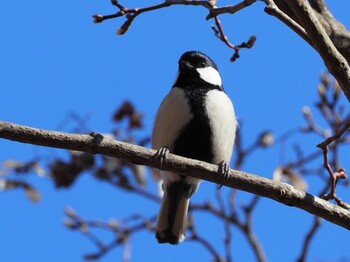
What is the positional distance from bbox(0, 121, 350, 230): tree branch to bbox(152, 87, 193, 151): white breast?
0.97 m

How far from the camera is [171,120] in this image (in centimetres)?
354

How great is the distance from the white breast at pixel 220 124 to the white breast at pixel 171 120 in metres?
0.13

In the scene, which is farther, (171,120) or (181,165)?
(171,120)

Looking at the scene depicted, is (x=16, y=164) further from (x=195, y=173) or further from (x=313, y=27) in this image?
(x=313, y=27)

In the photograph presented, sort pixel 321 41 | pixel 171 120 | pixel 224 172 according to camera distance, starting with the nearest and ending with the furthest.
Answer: pixel 321 41 < pixel 224 172 < pixel 171 120

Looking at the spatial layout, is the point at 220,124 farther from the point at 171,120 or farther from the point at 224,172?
the point at 224,172

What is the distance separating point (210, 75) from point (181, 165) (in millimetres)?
1544

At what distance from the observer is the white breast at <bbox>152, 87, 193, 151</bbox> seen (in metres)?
3.54

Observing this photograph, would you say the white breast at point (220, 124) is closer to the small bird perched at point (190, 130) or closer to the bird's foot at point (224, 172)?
the small bird perched at point (190, 130)

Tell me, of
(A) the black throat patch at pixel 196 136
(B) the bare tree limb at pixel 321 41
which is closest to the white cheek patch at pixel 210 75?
(A) the black throat patch at pixel 196 136

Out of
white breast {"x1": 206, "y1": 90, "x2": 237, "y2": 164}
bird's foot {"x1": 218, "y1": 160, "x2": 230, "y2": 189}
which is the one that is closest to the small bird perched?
white breast {"x1": 206, "y1": 90, "x2": 237, "y2": 164}

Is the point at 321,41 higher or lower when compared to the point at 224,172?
higher

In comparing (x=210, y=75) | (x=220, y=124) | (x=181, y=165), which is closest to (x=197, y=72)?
(x=210, y=75)

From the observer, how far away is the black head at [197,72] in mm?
3832
